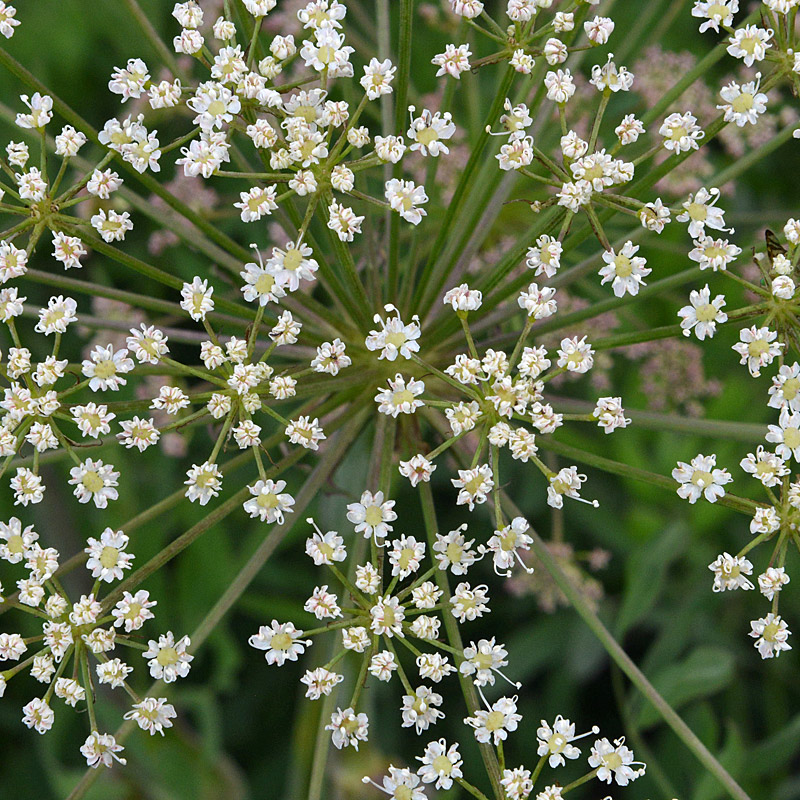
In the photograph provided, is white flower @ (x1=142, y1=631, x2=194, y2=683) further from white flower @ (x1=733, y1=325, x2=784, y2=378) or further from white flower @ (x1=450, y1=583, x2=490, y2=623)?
white flower @ (x1=733, y1=325, x2=784, y2=378)

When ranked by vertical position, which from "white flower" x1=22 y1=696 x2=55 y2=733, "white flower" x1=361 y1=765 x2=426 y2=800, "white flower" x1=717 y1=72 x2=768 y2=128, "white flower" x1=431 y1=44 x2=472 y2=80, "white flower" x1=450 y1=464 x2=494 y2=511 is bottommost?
"white flower" x1=22 y1=696 x2=55 y2=733

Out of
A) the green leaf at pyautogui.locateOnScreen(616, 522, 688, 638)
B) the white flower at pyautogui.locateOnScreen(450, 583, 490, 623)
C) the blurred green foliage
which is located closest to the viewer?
the white flower at pyautogui.locateOnScreen(450, 583, 490, 623)

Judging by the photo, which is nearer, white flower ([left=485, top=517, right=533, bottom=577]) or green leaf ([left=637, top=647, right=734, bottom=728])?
white flower ([left=485, top=517, right=533, bottom=577])

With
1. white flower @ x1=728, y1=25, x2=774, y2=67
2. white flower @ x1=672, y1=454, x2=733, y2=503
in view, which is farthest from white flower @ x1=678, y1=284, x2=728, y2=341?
white flower @ x1=728, y1=25, x2=774, y2=67

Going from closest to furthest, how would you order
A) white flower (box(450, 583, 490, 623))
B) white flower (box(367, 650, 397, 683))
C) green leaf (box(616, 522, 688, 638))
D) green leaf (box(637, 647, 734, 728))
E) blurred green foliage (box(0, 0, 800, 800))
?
white flower (box(367, 650, 397, 683)), white flower (box(450, 583, 490, 623)), green leaf (box(637, 647, 734, 728)), green leaf (box(616, 522, 688, 638)), blurred green foliage (box(0, 0, 800, 800))

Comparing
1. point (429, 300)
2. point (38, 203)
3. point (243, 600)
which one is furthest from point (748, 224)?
point (38, 203)

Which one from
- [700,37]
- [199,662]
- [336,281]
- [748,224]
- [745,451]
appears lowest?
[199,662]

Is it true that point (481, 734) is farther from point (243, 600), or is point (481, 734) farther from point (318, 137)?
point (243, 600)

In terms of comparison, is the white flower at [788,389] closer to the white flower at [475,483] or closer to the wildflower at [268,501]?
the white flower at [475,483]
